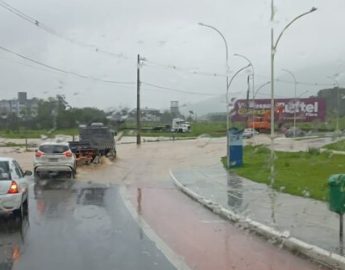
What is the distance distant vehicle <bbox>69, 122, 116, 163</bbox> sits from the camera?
37.4 m

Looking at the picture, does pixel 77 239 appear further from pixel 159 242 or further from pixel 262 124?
Answer: pixel 262 124

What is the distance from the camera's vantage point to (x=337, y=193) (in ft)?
33.8

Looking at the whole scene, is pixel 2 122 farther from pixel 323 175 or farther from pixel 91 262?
pixel 91 262

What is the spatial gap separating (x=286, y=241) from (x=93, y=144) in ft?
100

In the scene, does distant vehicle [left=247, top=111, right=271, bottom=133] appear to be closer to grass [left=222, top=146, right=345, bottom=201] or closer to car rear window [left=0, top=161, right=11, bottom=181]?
grass [left=222, top=146, right=345, bottom=201]

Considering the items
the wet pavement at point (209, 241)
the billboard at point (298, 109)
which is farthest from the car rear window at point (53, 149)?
the billboard at point (298, 109)

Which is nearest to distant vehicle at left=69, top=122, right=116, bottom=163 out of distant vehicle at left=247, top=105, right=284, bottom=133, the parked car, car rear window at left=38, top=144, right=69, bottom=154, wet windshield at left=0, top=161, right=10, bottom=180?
car rear window at left=38, top=144, right=69, bottom=154

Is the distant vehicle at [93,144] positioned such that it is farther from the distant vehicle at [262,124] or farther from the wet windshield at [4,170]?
the distant vehicle at [262,124]

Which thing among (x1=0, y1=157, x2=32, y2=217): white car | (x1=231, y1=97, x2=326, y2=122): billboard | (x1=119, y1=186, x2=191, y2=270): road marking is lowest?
(x1=119, y1=186, x2=191, y2=270): road marking

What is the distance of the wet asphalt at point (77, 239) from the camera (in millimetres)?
8984

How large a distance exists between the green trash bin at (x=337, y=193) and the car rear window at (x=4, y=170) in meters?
6.95

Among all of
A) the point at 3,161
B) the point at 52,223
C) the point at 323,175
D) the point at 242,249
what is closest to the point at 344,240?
the point at 242,249

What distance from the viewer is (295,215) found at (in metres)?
13.7

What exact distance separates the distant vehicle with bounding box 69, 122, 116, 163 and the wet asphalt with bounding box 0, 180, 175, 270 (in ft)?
63.3
